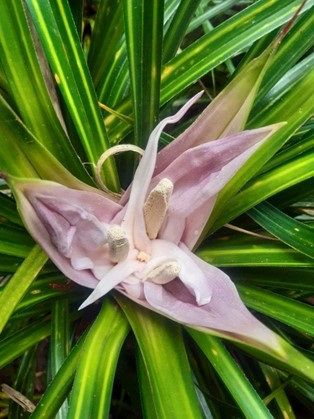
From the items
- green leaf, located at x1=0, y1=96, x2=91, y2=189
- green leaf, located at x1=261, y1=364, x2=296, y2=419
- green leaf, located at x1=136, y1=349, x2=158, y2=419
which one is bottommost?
green leaf, located at x1=261, y1=364, x2=296, y2=419

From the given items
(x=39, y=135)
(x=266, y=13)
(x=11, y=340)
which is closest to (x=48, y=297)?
(x=11, y=340)

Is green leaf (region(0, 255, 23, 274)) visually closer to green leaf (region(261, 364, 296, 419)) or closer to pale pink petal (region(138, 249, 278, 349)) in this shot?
pale pink petal (region(138, 249, 278, 349))

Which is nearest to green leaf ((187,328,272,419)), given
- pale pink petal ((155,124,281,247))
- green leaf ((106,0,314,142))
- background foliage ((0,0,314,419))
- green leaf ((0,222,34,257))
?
background foliage ((0,0,314,419))

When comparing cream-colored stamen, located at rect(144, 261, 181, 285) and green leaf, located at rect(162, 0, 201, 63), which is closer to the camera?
cream-colored stamen, located at rect(144, 261, 181, 285)

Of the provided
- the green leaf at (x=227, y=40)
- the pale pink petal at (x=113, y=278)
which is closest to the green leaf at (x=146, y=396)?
the pale pink petal at (x=113, y=278)

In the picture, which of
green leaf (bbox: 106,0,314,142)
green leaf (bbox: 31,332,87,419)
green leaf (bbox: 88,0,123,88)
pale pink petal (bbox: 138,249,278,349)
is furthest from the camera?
green leaf (bbox: 88,0,123,88)

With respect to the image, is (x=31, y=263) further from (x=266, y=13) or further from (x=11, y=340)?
(x=266, y=13)

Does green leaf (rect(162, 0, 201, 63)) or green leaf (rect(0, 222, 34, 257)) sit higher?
green leaf (rect(162, 0, 201, 63))
